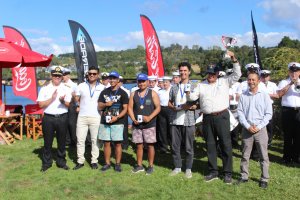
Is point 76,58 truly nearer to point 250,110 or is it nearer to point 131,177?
point 131,177

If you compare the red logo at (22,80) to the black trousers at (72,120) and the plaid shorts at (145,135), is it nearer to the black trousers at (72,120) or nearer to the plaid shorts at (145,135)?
the black trousers at (72,120)

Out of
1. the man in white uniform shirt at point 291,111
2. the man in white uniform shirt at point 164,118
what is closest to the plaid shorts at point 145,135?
the man in white uniform shirt at point 164,118

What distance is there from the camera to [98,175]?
19.4 ft

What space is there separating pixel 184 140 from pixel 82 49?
5.19 m

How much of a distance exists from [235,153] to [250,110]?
2.61 meters

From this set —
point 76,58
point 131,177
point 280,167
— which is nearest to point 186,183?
point 131,177

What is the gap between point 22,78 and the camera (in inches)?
430

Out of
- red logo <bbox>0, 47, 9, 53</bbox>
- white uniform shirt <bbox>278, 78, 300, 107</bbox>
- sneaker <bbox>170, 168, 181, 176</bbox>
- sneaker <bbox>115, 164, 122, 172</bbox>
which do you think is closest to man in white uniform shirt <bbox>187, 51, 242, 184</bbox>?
sneaker <bbox>170, 168, 181, 176</bbox>

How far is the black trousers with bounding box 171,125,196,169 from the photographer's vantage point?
5.76 meters

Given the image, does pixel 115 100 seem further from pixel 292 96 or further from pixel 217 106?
pixel 292 96

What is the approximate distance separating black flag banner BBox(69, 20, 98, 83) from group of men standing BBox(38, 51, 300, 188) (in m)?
3.58

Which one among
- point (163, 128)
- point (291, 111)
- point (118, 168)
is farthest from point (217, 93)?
point (163, 128)

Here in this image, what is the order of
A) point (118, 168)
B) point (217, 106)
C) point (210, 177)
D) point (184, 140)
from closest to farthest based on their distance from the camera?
Result: point (217, 106), point (210, 177), point (184, 140), point (118, 168)

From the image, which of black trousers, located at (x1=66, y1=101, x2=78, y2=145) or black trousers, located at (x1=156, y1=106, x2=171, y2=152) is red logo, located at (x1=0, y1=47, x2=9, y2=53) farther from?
black trousers, located at (x1=156, y1=106, x2=171, y2=152)
